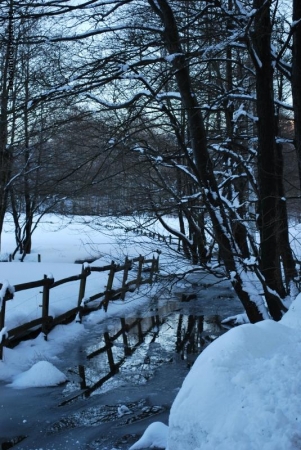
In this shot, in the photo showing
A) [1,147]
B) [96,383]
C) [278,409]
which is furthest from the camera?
[1,147]

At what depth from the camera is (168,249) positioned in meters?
7.21

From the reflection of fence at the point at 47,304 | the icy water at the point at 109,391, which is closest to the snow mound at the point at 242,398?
the icy water at the point at 109,391

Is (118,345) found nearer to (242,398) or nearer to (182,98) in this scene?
(182,98)

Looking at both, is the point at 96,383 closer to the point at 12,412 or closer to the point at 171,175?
the point at 12,412

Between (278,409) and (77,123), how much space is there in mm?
5589

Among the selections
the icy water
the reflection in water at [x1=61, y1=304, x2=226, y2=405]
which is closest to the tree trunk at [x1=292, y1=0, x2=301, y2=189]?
the icy water

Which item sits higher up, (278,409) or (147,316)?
(278,409)

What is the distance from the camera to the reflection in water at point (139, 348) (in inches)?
312

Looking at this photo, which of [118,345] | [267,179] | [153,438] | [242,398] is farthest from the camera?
[118,345]

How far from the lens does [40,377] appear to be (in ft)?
25.1

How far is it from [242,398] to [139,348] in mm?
7307

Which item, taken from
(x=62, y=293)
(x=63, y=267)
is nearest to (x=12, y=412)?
(x=62, y=293)

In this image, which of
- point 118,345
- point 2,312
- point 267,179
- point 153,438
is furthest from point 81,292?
point 153,438

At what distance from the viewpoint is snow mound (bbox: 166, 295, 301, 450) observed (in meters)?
2.58
